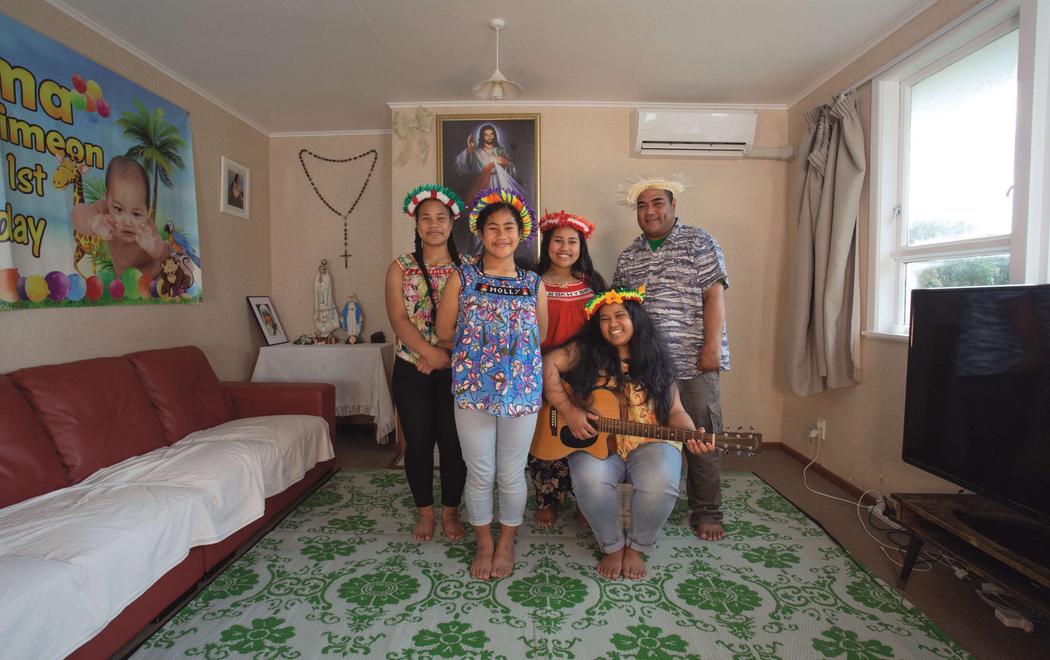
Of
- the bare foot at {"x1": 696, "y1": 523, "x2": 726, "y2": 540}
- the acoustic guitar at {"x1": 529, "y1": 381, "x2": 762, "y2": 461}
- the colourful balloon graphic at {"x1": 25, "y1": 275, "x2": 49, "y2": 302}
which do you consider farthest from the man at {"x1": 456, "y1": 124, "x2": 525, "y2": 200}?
the bare foot at {"x1": 696, "y1": 523, "x2": 726, "y2": 540}

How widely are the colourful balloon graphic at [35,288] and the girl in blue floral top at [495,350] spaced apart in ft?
5.94

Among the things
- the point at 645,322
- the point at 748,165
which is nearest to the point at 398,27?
the point at 645,322

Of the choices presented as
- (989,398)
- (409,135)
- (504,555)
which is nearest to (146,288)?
(409,135)

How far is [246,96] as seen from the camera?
10.9 ft

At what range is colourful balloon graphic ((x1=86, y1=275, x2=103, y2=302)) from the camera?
7.95 ft

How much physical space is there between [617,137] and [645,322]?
1966 mm

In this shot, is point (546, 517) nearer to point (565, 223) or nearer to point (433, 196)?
point (565, 223)

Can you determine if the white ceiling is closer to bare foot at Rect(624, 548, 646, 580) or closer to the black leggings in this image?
the black leggings

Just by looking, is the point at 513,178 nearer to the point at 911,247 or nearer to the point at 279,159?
the point at 279,159

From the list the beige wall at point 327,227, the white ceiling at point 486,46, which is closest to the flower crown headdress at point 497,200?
the white ceiling at point 486,46

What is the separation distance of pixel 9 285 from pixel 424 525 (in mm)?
2000

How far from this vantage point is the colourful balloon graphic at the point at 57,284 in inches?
87.8

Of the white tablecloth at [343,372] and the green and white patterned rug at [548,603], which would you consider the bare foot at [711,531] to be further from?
the white tablecloth at [343,372]

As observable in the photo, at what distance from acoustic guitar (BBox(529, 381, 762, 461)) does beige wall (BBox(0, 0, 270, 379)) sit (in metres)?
2.23
